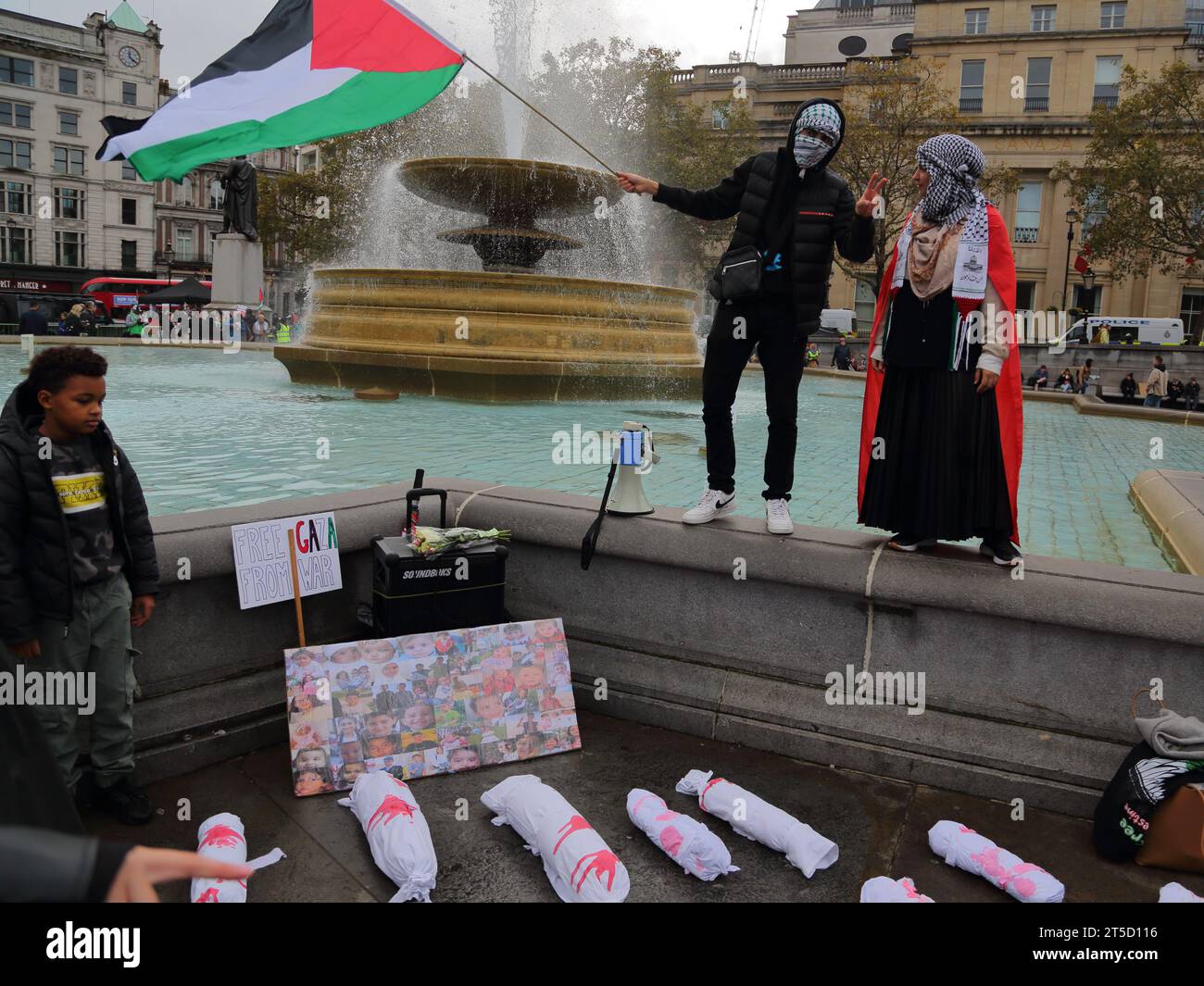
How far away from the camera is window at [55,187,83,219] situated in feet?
213

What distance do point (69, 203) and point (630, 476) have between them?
73826 millimetres

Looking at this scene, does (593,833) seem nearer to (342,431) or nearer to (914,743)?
(914,743)

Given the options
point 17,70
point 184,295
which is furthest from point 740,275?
point 17,70

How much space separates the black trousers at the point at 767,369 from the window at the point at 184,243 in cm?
7641

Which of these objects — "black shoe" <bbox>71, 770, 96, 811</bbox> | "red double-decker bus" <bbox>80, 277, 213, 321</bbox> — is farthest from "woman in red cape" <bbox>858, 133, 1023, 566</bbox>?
"red double-decker bus" <bbox>80, 277, 213, 321</bbox>

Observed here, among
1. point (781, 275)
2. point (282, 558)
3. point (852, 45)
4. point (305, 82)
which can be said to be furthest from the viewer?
point (852, 45)

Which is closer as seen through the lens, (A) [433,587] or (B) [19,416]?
(B) [19,416]

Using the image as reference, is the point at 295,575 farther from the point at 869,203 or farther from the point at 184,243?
the point at 184,243

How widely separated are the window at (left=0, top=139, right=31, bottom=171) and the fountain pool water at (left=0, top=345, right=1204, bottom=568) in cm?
6122

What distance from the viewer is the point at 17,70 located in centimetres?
6375

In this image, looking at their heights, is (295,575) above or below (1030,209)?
below

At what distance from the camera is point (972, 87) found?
53.7 metres

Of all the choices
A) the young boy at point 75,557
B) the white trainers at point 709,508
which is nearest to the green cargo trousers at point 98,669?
the young boy at point 75,557
